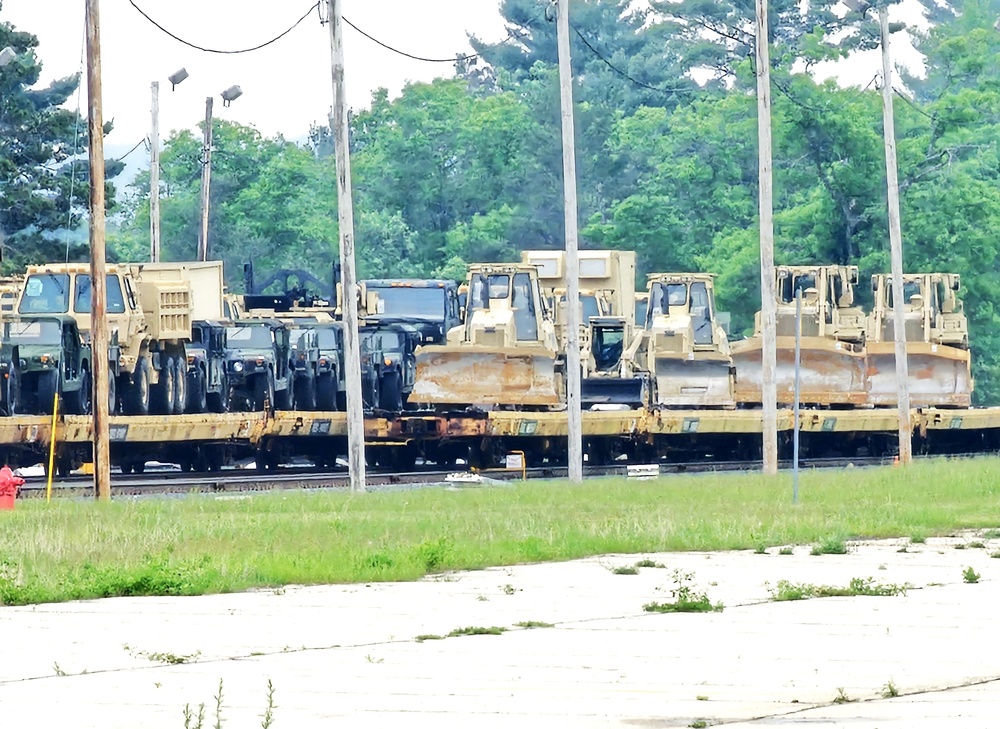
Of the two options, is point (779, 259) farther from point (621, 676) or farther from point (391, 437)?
point (621, 676)

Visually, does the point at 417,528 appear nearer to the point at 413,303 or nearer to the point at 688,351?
the point at 413,303

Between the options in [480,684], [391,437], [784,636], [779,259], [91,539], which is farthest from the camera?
[779,259]

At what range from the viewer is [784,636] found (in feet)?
47.3

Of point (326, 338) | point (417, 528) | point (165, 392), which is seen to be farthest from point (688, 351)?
point (417, 528)

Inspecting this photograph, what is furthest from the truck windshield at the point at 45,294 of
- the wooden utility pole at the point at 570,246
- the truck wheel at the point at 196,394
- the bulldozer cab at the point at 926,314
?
the bulldozer cab at the point at 926,314

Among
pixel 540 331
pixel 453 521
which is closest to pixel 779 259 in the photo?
pixel 540 331

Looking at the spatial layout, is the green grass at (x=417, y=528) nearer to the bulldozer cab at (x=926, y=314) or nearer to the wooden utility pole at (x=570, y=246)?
the wooden utility pole at (x=570, y=246)

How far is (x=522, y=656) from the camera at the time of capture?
13.4 metres

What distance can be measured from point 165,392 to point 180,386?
66 centimetres

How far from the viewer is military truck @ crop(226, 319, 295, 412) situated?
4194 cm

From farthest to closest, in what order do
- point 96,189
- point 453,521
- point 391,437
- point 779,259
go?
1. point 779,259
2. point 391,437
3. point 96,189
4. point 453,521

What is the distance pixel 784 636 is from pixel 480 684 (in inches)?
115

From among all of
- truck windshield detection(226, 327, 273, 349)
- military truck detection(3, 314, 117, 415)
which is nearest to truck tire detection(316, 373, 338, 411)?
truck windshield detection(226, 327, 273, 349)

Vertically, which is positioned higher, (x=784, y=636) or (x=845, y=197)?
(x=845, y=197)
